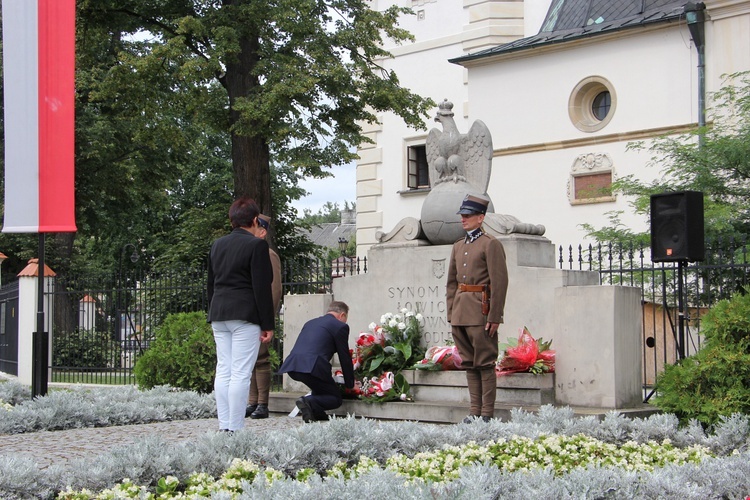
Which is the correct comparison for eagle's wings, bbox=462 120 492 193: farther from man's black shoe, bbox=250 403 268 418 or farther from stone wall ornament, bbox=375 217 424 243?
man's black shoe, bbox=250 403 268 418

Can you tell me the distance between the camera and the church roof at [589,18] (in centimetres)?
2384

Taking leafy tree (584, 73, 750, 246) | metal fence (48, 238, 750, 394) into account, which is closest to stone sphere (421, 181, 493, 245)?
metal fence (48, 238, 750, 394)

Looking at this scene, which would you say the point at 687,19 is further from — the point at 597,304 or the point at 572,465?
the point at 572,465

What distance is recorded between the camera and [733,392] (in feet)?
30.6

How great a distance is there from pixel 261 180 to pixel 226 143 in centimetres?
2581

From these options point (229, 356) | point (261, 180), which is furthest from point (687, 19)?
point (229, 356)

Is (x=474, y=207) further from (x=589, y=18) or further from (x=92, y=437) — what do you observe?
(x=589, y=18)

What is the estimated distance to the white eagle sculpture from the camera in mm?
12305

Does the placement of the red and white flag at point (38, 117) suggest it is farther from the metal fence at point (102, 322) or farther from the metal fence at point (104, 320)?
the metal fence at point (102, 322)

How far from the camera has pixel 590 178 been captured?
25047 mm

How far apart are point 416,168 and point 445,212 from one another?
1853cm

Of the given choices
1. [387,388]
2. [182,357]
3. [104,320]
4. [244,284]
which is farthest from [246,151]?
[244,284]

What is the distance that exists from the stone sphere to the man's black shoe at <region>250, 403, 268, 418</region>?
2775 mm

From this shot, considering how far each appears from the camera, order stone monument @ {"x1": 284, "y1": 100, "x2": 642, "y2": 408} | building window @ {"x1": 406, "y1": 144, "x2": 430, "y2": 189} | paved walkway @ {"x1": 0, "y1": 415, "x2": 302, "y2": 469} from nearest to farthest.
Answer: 1. paved walkway @ {"x1": 0, "y1": 415, "x2": 302, "y2": 469}
2. stone monument @ {"x1": 284, "y1": 100, "x2": 642, "y2": 408}
3. building window @ {"x1": 406, "y1": 144, "x2": 430, "y2": 189}
